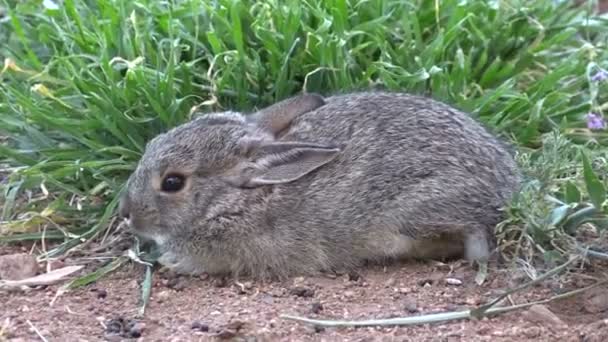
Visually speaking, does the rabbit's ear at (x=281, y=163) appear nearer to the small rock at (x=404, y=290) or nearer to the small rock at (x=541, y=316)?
the small rock at (x=404, y=290)

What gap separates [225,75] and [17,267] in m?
1.49

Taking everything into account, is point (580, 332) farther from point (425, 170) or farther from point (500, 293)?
point (425, 170)

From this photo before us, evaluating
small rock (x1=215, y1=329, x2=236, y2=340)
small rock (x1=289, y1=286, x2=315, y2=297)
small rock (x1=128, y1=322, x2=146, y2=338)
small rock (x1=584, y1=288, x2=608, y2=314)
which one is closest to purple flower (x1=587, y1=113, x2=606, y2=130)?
small rock (x1=584, y1=288, x2=608, y2=314)

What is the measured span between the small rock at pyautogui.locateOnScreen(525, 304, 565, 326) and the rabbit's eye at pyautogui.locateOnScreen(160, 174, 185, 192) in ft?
5.91

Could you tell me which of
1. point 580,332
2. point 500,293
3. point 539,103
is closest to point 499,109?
point 539,103

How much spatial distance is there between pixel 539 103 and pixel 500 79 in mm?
405

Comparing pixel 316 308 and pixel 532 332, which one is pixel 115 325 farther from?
pixel 532 332

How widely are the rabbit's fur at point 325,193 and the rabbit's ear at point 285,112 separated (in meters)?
Answer: 0.07

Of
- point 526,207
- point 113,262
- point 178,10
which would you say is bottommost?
point 113,262

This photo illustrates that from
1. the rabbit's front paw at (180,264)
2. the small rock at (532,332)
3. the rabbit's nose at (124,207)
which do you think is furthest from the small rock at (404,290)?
the rabbit's nose at (124,207)

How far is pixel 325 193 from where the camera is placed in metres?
6.49

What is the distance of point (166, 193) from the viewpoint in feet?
21.4

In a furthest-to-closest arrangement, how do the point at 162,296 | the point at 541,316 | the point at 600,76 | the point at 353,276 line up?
the point at 600,76, the point at 353,276, the point at 162,296, the point at 541,316

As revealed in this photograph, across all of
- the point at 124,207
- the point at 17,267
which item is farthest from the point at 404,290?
the point at 17,267
